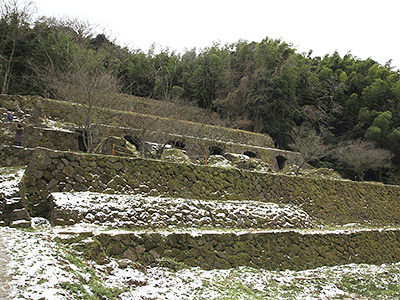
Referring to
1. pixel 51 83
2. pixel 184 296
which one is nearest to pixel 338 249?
pixel 184 296

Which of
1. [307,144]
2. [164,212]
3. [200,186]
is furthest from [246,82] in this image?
[164,212]

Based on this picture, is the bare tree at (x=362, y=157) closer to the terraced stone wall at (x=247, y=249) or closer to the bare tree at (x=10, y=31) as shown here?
the terraced stone wall at (x=247, y=249)

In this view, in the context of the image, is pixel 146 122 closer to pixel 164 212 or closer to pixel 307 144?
pixel 164 212

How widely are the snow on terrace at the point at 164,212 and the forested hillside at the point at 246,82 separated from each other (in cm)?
1316

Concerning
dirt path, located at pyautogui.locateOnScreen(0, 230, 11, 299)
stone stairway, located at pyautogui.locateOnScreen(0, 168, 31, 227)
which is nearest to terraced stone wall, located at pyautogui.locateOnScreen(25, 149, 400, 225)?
stone stairway, located at pyautogui.locateOnScreen(0, 168, 31, 227)

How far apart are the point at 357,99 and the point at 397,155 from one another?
747 cm

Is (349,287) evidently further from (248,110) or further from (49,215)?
(248,110)

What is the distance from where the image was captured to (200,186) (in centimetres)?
852

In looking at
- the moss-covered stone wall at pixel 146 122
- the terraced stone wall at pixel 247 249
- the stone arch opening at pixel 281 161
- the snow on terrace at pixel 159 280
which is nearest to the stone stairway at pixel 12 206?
the snow on terrace at pixel 159 280

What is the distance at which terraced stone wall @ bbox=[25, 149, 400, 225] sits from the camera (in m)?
6.42

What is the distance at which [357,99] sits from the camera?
2820cm

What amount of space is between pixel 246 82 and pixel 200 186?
2000 cm

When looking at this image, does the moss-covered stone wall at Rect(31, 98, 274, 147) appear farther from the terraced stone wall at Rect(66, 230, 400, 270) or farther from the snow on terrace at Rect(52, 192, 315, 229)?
the terraced stone wall at Rect(66, 230, 400, 270)

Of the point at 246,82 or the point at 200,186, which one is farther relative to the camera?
the point at 246,82
